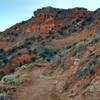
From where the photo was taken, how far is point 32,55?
5650 centimetres

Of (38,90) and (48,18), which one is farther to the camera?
(48,18)

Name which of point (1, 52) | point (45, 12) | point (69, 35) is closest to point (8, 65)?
point (1, 52)

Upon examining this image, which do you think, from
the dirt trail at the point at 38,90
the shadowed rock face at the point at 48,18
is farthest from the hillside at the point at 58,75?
the shadowed rock face at the point at 48,18

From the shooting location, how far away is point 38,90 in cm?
2997

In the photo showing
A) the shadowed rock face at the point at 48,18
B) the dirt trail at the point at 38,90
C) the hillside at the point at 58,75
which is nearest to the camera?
the hillside at the point at 58,75

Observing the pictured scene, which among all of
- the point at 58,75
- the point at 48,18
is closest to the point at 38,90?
the point at 58,75

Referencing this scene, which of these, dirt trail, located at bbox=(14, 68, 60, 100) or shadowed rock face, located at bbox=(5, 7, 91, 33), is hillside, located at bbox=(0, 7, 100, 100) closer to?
dirt trail, located at bbox=(14, 68, 60, 100)

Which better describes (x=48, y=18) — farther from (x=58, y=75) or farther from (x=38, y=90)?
(x=38, y=90)

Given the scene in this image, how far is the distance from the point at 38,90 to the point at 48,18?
204ft

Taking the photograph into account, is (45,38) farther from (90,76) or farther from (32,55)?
(90,76)

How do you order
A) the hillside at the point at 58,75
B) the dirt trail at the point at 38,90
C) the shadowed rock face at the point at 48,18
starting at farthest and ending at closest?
1. the shadowed rock face at the point at 48,18
2. the dirt trail at the point at 38,90
3. the hillside at the point at 58,75

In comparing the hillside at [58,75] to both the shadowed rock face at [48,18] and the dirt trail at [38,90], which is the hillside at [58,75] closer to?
the dirt trail at [38,90]

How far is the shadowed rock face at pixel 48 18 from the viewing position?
3506 inches

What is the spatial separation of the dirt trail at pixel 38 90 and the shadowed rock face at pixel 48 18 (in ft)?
178
